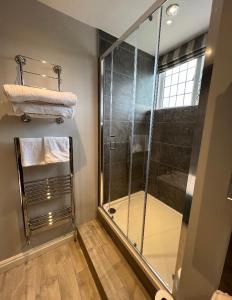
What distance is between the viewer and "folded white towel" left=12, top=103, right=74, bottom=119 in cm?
106

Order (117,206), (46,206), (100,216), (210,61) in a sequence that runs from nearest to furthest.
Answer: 1. (210,61)
2. (46,206)
3. (100,216)
4. (117,206)

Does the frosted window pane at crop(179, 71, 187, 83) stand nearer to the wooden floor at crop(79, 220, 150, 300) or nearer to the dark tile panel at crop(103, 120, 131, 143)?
the dark tile panel at crop(103, 120, 131, 143)

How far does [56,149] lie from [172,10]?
1679 mm

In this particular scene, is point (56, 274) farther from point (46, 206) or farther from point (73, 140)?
point (73, 140)

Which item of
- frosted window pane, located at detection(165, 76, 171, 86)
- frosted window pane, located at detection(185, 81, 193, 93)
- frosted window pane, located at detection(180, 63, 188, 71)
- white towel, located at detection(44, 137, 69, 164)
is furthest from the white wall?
frosted window pane, located at detection(165, 76, 171, 86)

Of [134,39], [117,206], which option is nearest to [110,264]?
[117,206]

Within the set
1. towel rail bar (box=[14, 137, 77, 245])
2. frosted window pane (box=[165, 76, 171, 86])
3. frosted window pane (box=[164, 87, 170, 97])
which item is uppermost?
frosted window pane (box=[165, 76, 171, 86])

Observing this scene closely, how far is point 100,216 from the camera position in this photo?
1.79 m

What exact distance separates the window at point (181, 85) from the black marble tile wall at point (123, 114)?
0.26m

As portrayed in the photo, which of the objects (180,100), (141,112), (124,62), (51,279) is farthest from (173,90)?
(51,279)

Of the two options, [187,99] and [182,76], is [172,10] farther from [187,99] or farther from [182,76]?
[187,99]

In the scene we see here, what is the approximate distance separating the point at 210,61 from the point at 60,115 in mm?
1106

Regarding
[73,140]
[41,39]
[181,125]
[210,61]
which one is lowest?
[73,140]

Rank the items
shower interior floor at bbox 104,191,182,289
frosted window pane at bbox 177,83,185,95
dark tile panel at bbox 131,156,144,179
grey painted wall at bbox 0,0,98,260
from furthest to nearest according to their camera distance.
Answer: dark tile panel at bbox 131,156,144,179
frosted window pane at bbox 177,83,185,95
shower interior floor at bbox 104,191,182,289
grey painted wall at bbox 0,0,98,260
